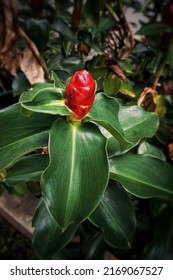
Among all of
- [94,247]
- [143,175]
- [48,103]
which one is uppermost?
[48,103]

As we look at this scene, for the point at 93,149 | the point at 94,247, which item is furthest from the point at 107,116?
the point at 94,247

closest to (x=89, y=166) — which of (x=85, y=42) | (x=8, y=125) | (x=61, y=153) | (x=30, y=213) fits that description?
(x=61, y=153)

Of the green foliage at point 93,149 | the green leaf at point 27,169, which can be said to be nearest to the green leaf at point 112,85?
the green foliage at point 93,149

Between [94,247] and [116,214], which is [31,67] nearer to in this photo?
[116,214]

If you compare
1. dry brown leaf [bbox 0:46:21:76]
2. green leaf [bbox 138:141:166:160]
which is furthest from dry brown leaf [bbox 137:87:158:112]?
dry brown leaf [bbox 0:46:21:76]

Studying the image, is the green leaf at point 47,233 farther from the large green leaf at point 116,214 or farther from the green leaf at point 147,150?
the green leaf at point 147,150

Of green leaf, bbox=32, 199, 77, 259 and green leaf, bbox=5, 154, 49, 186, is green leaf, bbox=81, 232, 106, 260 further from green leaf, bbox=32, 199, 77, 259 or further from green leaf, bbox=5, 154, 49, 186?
green leaf, bbox=5, 154, 49, 186
